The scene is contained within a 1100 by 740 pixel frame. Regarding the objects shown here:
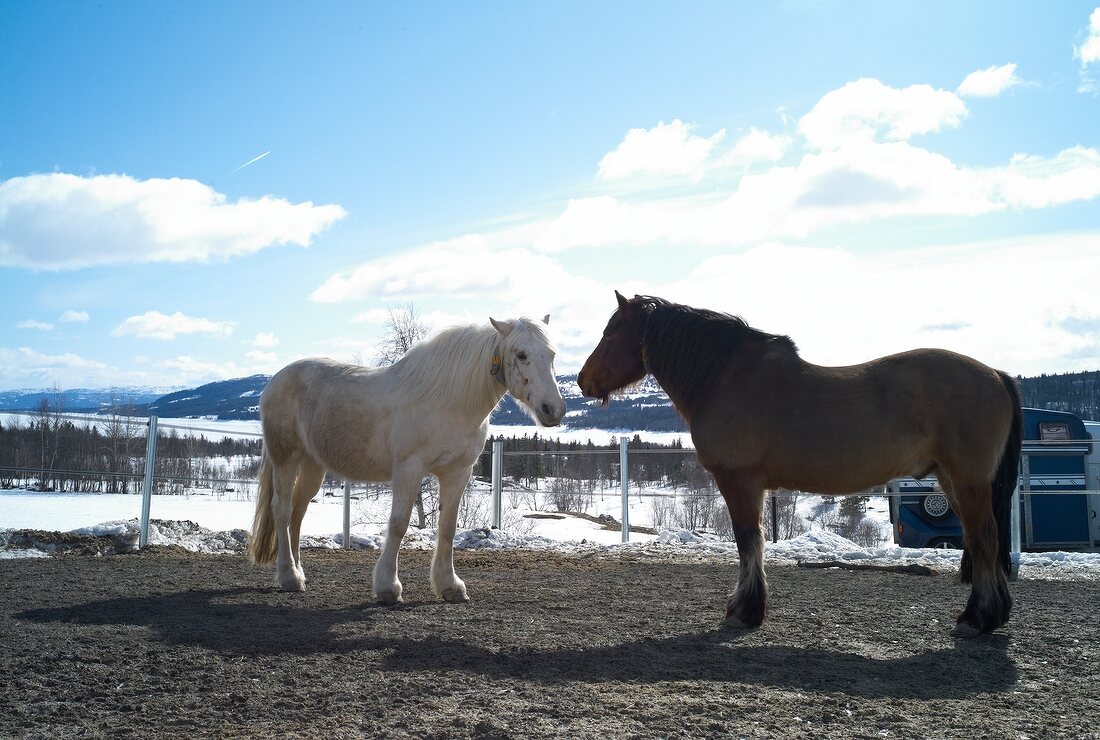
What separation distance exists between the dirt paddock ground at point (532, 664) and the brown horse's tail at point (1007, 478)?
0.57 meters

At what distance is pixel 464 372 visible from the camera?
6.19m

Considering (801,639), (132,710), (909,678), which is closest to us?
(132,710)

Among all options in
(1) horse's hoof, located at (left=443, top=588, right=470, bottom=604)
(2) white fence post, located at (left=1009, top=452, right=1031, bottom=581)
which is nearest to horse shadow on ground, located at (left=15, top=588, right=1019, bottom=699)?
(1) horse's hoof, located at (left=443, top=588, right=470, bottom=604)

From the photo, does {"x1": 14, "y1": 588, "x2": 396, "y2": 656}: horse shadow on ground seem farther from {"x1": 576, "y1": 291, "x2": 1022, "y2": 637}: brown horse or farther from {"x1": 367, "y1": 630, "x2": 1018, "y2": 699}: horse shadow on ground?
{"x1": 576, "y1": 291, "x2": 1022, "y2": 637}: brown horse

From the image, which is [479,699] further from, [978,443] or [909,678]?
[978,443]

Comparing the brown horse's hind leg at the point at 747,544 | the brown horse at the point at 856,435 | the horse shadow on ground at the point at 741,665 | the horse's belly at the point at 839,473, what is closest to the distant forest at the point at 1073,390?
the brown horse at the point at 856,435

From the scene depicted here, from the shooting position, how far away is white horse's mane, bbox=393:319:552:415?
6.16 metres

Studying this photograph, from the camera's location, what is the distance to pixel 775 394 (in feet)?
17.1

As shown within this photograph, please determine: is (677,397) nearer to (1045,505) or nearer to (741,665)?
(741,665)

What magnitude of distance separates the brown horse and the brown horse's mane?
0.01m

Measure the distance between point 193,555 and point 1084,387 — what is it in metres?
35.7

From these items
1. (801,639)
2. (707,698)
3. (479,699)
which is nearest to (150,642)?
(479,699)

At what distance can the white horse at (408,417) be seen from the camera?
5980mm

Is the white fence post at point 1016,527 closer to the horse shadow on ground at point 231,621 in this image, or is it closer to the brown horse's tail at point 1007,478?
the brown horse's tail at point 1007,478
